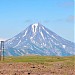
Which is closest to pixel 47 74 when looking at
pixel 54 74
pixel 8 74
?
pixel 54 74

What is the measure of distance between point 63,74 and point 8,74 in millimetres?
8255

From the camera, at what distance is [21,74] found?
4931 centimetres

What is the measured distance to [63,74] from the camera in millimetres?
50156

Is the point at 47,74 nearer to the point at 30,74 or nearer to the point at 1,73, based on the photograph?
the point at 30,74

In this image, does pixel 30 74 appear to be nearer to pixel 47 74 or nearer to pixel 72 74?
pixel 47 74

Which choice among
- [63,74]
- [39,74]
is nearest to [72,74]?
[63,74]

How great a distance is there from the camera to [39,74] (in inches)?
1951

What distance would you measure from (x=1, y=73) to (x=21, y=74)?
10.6 ft

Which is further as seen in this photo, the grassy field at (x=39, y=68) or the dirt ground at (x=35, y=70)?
the grassy field at (x=39, y=68)

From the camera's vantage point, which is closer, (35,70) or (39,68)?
(35,70)

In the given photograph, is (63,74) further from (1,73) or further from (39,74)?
(1,73)

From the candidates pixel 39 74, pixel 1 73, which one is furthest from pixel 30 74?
pixel 1 73

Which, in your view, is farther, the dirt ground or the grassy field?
the grassy field

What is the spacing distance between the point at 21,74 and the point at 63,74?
20.8 feet
